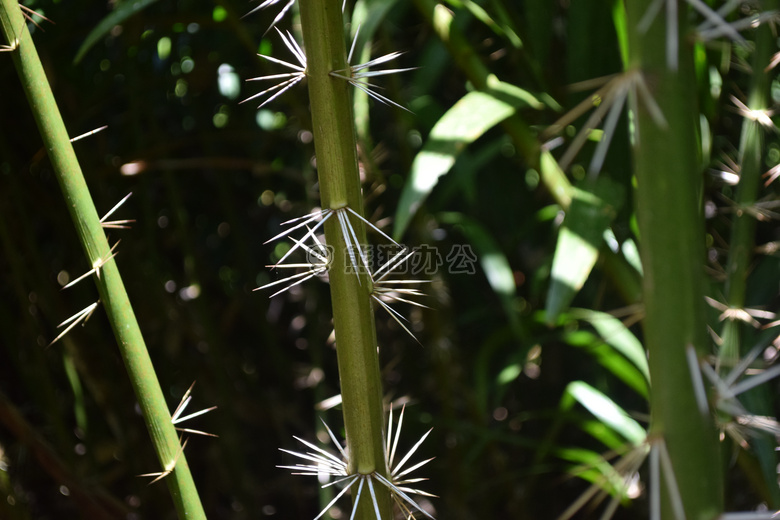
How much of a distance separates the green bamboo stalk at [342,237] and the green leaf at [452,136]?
12 centimetres

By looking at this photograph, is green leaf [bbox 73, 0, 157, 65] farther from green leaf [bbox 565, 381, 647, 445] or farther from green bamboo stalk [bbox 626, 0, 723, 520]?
green leaf [bbox 565, 381, 647, 445]

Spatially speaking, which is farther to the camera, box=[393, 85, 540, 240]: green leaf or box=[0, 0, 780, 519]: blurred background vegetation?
box=[0, 0, 780, 519]: blurred background vegetation

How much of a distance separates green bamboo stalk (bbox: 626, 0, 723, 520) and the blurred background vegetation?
217 millimetres

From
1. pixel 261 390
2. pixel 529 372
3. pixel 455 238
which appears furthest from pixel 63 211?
pixel 529 372

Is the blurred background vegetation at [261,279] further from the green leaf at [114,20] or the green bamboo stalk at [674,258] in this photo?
the green bamboo stalk at [674,258]

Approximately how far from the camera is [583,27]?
0.45 metres

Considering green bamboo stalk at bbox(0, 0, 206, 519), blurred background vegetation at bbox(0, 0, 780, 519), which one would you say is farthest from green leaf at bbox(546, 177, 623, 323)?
green bamboo stalk at bbox(0, 0, 206, 519)

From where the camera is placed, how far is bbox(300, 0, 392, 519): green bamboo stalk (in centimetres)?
24

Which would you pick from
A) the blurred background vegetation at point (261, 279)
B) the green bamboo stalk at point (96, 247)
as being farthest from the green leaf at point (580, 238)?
the green bamboo stalk at point (96, 247)

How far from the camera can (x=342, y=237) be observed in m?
0.25

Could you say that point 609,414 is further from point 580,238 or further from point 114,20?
point 114,20

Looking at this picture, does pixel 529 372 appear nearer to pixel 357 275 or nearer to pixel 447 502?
pixel 447 502

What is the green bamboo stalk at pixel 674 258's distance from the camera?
0.72ft

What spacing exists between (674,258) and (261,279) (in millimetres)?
634
